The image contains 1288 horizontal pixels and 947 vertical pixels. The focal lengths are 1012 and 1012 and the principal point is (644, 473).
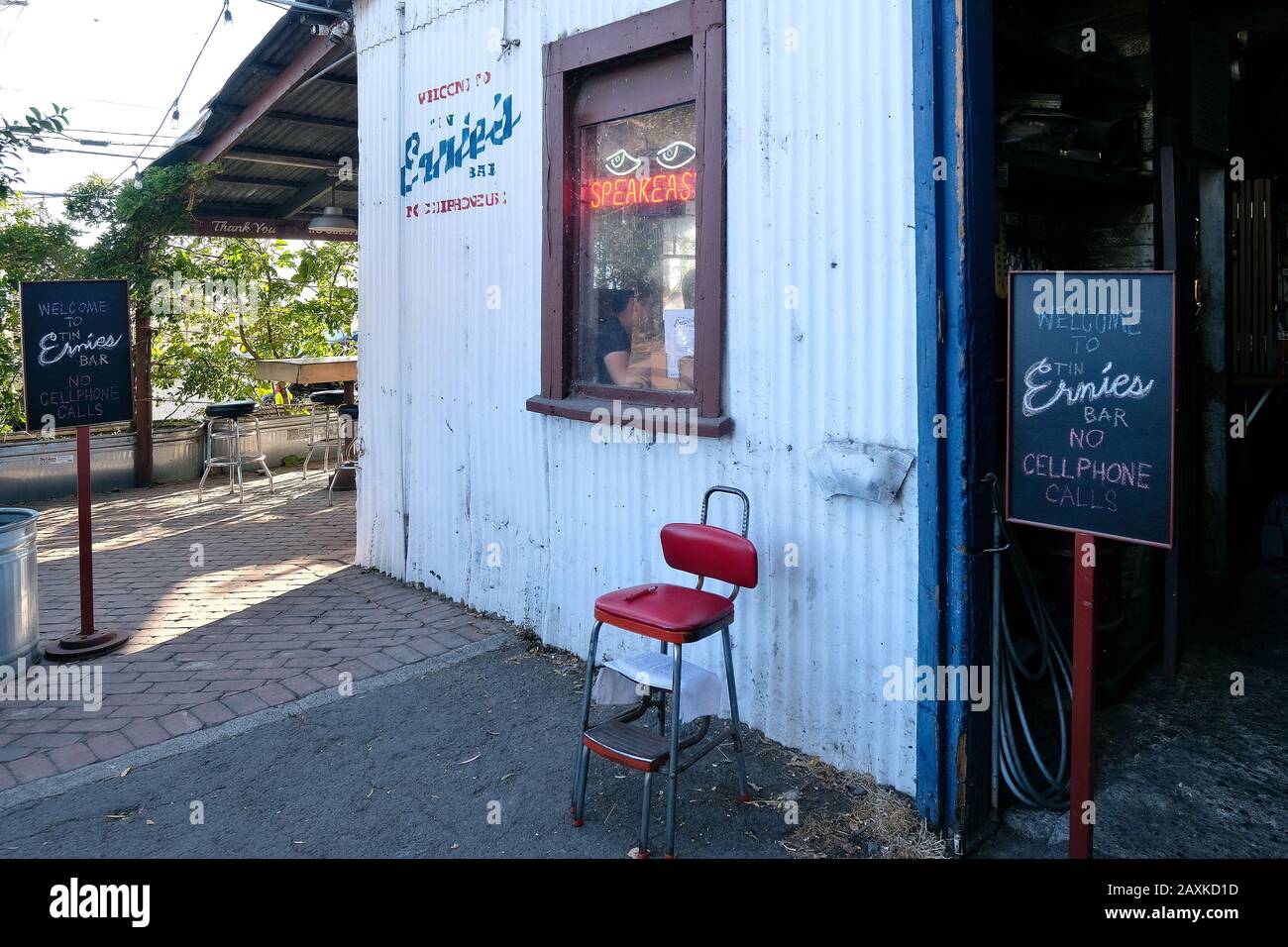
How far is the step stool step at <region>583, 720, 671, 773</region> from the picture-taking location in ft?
10.7

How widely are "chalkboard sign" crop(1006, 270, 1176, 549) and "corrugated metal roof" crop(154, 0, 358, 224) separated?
579cm

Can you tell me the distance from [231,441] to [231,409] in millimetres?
600

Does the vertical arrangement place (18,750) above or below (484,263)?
below

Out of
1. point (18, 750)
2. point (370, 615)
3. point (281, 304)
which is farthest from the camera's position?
point (281, 304)

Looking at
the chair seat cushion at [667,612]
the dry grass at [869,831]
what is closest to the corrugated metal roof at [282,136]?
the chair seat cushion at [667,612]

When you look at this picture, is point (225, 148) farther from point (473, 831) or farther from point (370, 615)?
point (473, 831)

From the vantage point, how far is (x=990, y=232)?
3.32 meters

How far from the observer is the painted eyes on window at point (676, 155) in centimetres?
449

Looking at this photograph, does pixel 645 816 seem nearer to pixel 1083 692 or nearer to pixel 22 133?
pixel 1083 692

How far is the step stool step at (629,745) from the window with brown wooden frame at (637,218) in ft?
4.34

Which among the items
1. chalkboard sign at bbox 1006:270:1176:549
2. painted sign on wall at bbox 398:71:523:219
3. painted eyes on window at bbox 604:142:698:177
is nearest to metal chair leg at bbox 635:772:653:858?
chalkboard sign at bbox 1006:270:1176:549
